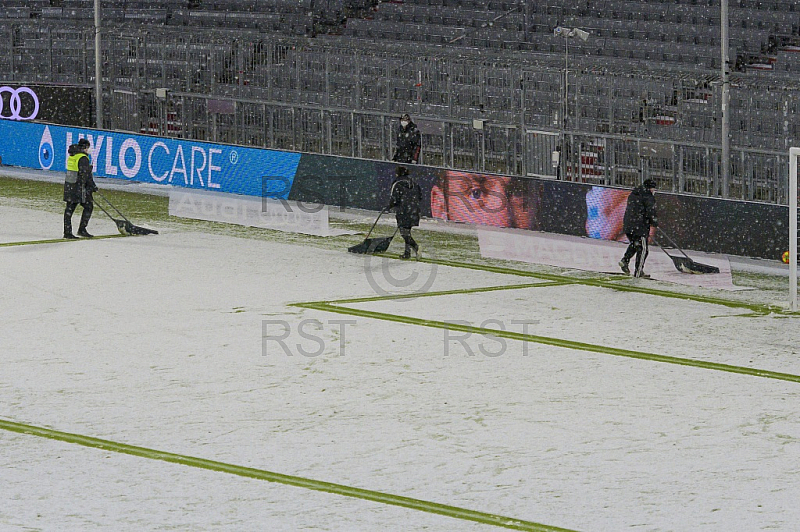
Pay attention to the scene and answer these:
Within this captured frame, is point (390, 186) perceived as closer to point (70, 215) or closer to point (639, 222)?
point (70, 215)

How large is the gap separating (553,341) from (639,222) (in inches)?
175

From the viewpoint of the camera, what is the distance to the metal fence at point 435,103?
25.7 metres

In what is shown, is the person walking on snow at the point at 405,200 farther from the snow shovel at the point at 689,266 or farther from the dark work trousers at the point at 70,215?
the dark work trousers at the point at 70,215

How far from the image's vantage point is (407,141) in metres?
28.0

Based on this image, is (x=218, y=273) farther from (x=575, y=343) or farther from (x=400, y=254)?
(x=575, y=343)

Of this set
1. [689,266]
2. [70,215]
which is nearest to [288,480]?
[689,266]

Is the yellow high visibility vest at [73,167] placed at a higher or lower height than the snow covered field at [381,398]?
higher

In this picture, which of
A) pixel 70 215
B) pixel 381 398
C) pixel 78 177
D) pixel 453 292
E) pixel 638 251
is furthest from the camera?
pixel 70 215

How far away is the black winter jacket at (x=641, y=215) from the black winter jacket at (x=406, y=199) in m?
3.21

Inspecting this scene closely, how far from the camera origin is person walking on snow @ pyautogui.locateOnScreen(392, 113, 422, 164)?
2800 centimetres

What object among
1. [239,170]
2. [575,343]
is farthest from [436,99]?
[575,343]

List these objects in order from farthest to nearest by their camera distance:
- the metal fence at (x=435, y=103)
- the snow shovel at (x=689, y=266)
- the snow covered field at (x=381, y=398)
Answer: the metal fence at (x=435, y=103)
the snow shovel at (x=689, y=266)
the snow covered field at (x=381, y=398)

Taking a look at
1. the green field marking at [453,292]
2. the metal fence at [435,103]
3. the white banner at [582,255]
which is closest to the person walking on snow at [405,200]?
the white banner at [582,255]

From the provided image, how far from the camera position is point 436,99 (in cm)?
2984
